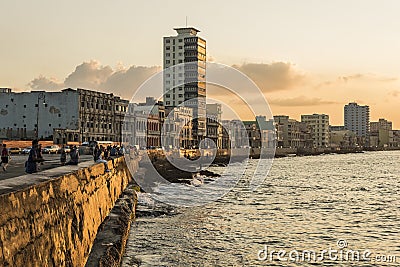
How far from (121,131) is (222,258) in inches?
3836

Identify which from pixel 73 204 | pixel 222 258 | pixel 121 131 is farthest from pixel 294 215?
pixel 121 131

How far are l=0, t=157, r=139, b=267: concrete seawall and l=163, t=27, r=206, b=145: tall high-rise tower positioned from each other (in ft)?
521

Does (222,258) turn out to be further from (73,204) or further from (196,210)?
(196,210)

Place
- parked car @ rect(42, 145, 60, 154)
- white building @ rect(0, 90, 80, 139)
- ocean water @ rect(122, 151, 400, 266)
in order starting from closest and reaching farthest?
ocean water @ rect(122, 151, 400, 266) < parked car @ rect(42, 145, 60, 154) < white building @ rect(0, 90, 80, 139)

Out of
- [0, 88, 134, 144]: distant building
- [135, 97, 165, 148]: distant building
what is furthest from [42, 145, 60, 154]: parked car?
[135, 97, 165, 148]: distant building

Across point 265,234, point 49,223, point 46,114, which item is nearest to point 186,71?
point 46,114

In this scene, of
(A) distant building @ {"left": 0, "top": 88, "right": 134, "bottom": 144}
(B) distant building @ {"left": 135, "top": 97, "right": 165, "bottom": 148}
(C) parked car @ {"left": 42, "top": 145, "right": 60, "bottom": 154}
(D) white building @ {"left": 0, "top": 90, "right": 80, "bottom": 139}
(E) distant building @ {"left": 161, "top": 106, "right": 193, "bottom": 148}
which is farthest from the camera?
(E) distant building @ {"left": 161, "top": 106, "right": 193, "bottom": 148}

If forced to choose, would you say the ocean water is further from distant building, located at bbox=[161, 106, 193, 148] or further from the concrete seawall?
distant building, located at bbox=[161, 106, 193, 148]

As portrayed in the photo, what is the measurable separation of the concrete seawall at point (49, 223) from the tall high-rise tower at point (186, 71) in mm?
158851

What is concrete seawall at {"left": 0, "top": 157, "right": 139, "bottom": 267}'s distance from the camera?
28.3 ft

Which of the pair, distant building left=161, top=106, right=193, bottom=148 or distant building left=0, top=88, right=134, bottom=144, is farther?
distant building left=161, top=106, right=193, bottom=148

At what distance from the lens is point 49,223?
36.4ft

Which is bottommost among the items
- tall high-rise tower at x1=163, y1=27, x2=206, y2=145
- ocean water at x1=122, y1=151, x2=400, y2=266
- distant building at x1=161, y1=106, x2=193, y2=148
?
ocean water at x1=122, y1=151, x2=400, y2=266

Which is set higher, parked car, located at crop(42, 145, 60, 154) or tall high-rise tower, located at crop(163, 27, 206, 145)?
tall high-rise tower, located at crop(163, 27, 206, 145)
